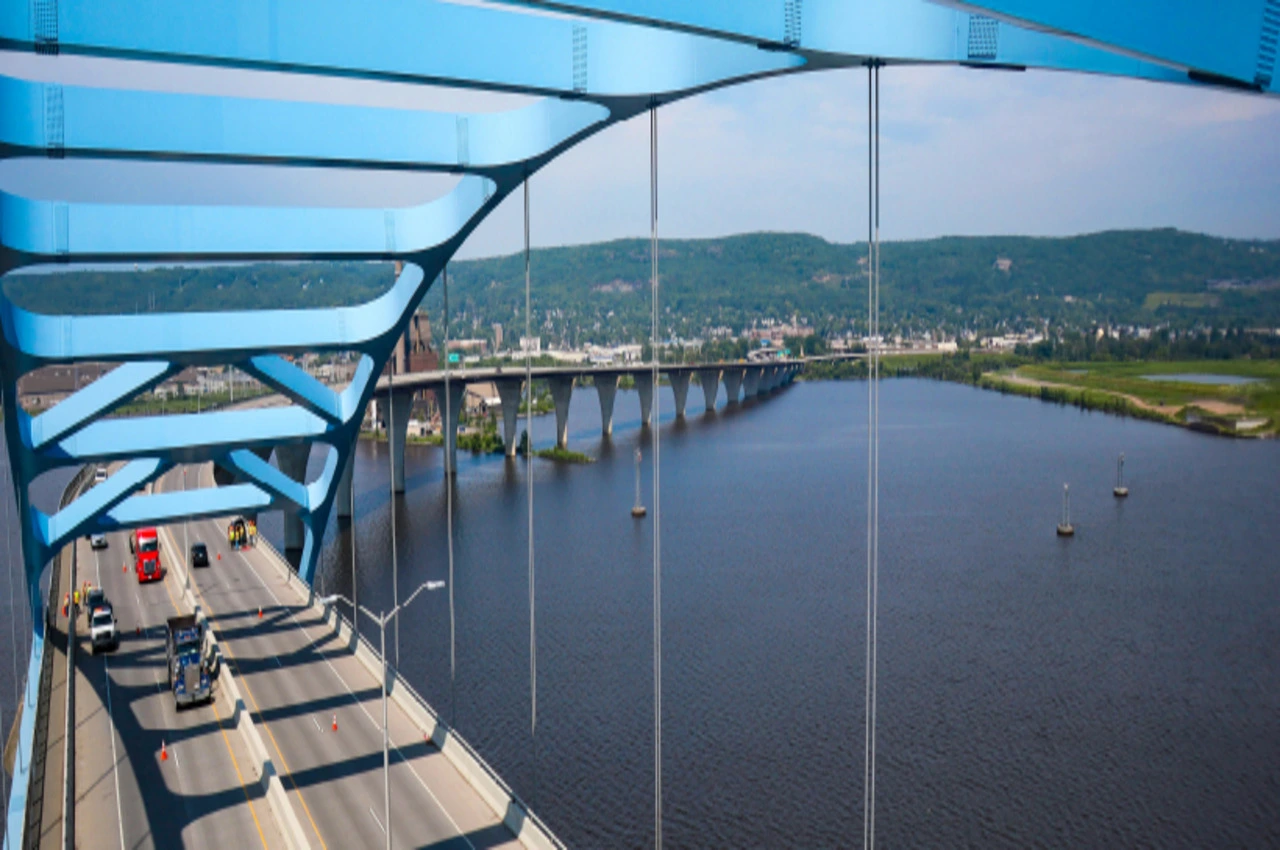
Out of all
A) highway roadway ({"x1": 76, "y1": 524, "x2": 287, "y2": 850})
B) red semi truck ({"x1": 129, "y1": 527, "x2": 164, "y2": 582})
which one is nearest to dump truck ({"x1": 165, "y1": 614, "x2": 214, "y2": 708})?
highway roadway ({"x1": 76, "y1": 524, "x2": 287, "y2": 850})

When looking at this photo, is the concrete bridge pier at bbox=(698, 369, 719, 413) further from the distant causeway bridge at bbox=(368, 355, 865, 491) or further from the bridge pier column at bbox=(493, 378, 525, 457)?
the bridge pier column at bbox=(493, 378, 525, 457)

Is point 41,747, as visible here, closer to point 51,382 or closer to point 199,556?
point 199,556

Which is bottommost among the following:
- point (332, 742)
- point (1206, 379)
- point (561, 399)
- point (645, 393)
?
point (332, 742)

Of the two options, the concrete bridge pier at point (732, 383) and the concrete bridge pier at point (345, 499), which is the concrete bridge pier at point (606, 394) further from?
the concrete bridge pier at point (345, 499)

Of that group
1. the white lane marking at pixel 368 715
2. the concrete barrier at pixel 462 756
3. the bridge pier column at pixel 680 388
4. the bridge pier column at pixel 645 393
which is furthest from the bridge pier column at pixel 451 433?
the bridge pier column at pixel 680 388

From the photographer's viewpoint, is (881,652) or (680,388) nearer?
(881,652)

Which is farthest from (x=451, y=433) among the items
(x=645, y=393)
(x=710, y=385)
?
(x=710, y=385)

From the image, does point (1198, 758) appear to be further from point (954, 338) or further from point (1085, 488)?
point (954, 338)
